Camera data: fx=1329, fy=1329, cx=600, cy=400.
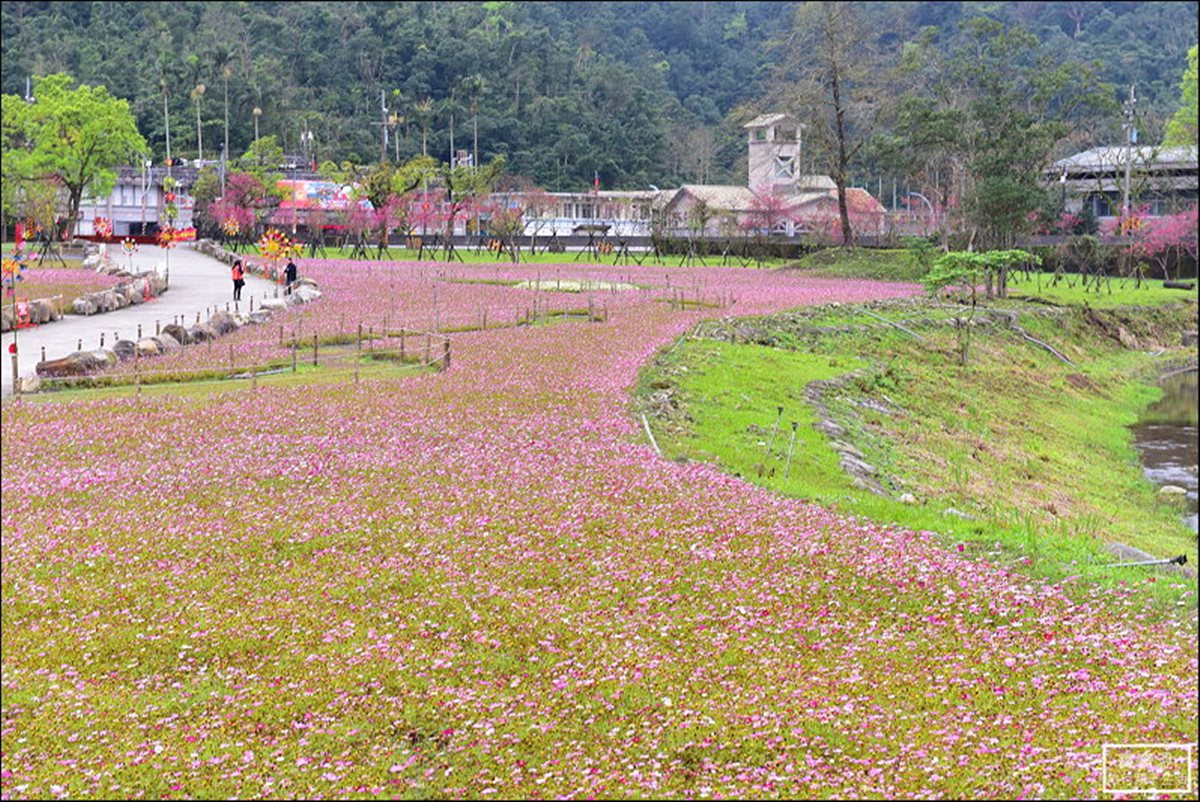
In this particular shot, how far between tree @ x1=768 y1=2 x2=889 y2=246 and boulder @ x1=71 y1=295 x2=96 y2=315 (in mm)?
40849

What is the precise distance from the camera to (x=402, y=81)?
137 meters

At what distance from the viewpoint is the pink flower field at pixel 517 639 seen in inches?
385

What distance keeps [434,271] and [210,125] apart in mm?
63087

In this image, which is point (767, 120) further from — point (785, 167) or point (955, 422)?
point (955, 422)

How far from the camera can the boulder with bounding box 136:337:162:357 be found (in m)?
33.0

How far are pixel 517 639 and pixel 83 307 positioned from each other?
122 feet

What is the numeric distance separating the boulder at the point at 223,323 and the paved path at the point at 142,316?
7.50 feet

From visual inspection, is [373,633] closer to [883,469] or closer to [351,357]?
[883,469]

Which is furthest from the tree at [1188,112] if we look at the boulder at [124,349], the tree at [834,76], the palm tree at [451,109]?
the palm tree at [451,109]

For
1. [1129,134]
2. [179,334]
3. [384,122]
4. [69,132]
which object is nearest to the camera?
[1129,134]

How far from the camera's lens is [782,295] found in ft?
176

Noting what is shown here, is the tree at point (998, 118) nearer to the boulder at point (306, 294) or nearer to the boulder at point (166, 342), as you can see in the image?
the boulder at point (306, 294)

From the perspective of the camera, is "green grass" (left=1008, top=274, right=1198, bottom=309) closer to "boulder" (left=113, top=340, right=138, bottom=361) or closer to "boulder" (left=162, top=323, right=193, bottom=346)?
"boulder" (left=113, top=340, right=138, bottom=361)

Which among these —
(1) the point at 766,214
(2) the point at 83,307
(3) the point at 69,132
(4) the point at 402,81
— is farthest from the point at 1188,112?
(4) the point at 402,81
